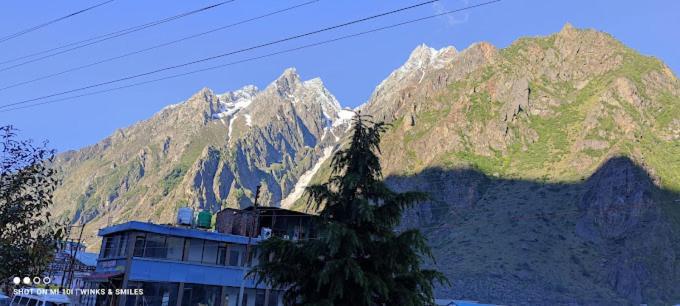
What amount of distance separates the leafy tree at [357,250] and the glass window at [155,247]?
31040mm

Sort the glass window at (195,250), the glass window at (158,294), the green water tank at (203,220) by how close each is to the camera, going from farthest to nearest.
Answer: the green water tank at (203,220) → the glass window at (195,250) → the glass window at (158,294)

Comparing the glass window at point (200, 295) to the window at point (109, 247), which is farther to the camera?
the window at point (109, 247)

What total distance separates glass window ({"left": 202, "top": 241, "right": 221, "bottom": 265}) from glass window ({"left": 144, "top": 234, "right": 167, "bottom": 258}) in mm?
3943

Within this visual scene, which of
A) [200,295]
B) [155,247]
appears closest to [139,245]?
[155,247]

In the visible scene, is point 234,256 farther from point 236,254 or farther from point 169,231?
point 169,231

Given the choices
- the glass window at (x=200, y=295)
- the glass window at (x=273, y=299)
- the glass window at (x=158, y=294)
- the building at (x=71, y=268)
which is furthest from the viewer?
the building at (x=71, y=268)

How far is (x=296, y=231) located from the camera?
60406 millimetres

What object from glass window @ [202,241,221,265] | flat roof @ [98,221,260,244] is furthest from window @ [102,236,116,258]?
glass window @ [202,241,221,265]

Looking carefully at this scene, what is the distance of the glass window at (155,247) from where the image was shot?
48.9 metres

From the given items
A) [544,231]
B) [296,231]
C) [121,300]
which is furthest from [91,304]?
[544,231]

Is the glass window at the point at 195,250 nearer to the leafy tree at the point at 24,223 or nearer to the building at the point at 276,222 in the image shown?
the building at the point at 276,222

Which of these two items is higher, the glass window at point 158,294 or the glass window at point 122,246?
the glass window at point 122,246

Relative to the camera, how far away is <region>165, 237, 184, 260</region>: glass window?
50.2 m

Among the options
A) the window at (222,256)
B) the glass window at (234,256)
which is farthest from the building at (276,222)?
the window at (222,256)
